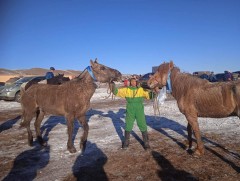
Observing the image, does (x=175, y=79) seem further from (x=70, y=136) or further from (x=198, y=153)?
(x=70, y=136)

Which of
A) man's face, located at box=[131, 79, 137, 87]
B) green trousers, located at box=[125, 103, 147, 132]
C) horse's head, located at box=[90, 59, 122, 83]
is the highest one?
horse's head, located at box=[90, 59, 122, 83]

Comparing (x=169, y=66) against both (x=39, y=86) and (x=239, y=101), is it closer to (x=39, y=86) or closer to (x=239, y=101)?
(x=239, y=101)

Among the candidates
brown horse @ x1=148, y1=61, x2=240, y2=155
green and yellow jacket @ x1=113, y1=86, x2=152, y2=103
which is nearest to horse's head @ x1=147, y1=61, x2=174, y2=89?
brown horse @ x1=148, y1=61, x2=240, y2=155

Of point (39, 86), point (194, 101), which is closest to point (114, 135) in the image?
point (39, 86)

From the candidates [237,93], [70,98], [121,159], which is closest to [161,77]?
[237,93]

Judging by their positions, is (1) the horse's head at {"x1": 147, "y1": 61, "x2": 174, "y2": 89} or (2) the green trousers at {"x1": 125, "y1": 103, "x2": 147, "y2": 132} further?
(2) the green trousers at {"x1": 125, "y1": 103, "x2": 147, "y2": 132}

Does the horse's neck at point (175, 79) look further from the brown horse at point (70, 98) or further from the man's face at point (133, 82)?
the brown horse at point (70, 98)

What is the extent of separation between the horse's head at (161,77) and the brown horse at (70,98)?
125 cm

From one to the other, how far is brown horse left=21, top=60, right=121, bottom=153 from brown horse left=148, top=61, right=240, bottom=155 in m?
1.69

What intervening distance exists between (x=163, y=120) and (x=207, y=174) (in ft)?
20.2

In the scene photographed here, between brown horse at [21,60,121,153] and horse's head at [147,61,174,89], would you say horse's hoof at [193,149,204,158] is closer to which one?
horse's head at [147,61,174,89]

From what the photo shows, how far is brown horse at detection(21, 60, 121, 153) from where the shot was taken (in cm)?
691

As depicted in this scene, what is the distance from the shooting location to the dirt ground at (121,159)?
16.8 feet

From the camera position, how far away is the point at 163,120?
11.2m
